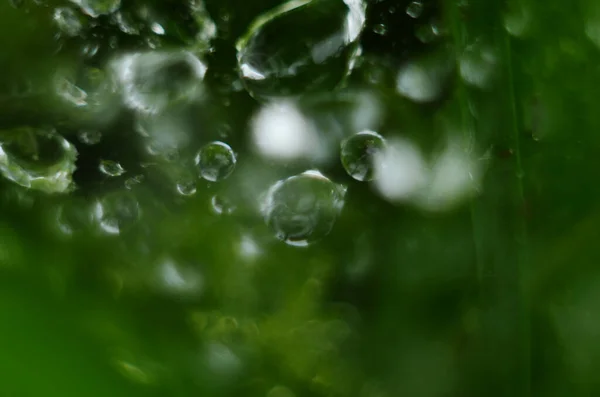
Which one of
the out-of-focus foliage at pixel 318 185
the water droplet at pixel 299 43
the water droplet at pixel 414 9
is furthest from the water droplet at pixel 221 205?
the water droplet at pixel 414 9

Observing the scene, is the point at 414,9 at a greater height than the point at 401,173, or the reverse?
the point at 414,9

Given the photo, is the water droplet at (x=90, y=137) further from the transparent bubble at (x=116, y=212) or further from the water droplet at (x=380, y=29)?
the water droplet at (x=380, y=29)

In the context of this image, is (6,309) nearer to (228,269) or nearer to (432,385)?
(228,269)

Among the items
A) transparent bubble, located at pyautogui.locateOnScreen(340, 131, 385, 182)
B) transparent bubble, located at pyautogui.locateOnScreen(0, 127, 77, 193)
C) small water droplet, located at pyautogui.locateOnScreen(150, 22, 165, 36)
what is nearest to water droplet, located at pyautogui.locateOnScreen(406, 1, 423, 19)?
transparent bubble, located at pyautogui.locateOnScreen(340, 131, 385, 182)

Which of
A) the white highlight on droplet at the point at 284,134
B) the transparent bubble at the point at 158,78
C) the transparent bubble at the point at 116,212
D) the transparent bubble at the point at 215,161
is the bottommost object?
the transparent bubble at the point at 116,212

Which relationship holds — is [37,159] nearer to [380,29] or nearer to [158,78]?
[158,78]

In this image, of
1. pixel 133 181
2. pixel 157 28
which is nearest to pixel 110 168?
pixel 133 181
